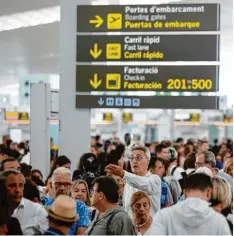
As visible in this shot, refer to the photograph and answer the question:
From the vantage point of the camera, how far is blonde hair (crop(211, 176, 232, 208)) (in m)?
6.93

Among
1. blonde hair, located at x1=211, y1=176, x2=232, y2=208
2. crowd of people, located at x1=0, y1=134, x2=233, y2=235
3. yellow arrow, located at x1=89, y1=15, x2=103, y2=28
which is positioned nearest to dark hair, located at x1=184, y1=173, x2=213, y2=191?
→ crowd of people, located at x1=0, y1=134, x2=233, y2=235

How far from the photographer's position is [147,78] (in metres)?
13.6

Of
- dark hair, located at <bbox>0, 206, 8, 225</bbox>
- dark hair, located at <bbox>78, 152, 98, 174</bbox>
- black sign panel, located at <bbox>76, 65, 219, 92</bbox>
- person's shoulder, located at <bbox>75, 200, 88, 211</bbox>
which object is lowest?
person's shoulder, located at <bbox>75, 200, 88, 211</bbox>

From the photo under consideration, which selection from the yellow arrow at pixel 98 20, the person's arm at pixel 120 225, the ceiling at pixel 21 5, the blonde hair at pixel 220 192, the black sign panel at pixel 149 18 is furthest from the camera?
the ceiling at pixel 21 5

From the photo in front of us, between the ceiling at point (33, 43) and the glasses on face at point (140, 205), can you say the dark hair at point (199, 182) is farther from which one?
the ceiling at point (33, 43)

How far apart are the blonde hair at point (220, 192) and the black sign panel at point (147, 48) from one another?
655 cm

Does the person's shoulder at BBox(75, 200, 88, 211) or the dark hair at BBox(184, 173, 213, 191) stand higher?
the dark hair at BBox(184, 173, 213, 191)

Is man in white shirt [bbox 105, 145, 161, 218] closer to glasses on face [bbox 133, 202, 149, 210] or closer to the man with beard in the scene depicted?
glasses on face [bbox 133, 202, 149, 210]

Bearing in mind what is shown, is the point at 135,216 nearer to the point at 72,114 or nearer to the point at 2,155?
the point at 2,155

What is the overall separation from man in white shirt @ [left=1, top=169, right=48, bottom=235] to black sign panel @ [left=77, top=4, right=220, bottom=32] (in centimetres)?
679

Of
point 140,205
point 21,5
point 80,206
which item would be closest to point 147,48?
point 21,5

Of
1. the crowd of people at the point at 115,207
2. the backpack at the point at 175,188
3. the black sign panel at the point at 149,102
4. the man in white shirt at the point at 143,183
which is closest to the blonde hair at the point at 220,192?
the crowd of people at the point at 115,207

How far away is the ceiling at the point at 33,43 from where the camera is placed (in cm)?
1869

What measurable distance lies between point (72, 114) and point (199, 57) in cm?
232
